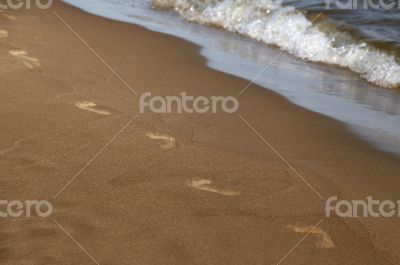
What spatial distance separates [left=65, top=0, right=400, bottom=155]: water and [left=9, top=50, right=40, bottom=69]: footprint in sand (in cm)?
165

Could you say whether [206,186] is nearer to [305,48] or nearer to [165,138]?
[165,138]

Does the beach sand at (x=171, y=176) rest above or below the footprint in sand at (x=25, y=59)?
below

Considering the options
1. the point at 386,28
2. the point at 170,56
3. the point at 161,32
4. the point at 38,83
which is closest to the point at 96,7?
the point at 161,32

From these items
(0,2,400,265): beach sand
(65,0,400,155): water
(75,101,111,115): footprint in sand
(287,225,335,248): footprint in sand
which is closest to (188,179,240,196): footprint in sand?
(0,2,400,265): beach sand

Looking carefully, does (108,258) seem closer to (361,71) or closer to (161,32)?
(361,71)

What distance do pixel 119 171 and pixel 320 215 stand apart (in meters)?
0.98

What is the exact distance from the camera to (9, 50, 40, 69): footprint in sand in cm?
491

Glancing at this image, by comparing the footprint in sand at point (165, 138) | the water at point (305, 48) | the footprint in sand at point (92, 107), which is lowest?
the water at point (305, 48)

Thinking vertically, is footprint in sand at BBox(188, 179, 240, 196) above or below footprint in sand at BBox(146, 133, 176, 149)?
below

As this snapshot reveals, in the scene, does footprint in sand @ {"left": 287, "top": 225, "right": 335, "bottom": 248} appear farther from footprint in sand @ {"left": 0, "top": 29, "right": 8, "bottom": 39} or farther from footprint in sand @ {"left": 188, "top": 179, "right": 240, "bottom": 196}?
footprint in sand @ {"left": 0, "top": 29, "right": 8, "bottom": 39}

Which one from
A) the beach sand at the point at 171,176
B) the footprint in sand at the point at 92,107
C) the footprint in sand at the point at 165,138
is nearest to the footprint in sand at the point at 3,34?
the beach sand at the point at 171,176

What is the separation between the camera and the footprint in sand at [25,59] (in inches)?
193

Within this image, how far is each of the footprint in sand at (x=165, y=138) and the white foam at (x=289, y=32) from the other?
3.01 metres

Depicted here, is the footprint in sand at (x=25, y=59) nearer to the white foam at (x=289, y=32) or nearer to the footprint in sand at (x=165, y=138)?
the footprint in sand at (x=165, y=138)
